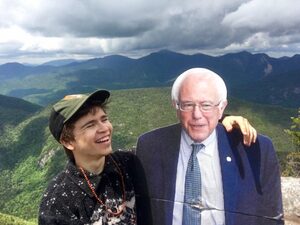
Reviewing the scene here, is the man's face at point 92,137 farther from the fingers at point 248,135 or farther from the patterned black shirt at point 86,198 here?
the fingers at point 248,135

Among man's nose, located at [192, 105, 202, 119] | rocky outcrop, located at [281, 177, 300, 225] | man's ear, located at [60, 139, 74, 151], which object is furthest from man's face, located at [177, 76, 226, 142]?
rocky outcrop, located at [281, 177, 300, 225]

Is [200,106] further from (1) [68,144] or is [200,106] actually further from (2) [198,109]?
(1) [68,144]

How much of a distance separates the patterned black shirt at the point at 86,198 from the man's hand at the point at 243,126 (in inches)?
39.5

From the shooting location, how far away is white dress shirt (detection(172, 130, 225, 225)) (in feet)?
10.3

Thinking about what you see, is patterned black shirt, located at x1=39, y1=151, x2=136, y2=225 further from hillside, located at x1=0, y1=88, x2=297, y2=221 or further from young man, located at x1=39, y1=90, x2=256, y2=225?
hillside, located at x1=0, y1=88, x2=297, y2=221

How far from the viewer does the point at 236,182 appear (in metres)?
3.13

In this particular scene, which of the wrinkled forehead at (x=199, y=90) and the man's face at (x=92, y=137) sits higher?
the wrinkled forehead at (x=199, y=90)

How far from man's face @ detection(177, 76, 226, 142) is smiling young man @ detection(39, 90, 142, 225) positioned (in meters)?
0.74

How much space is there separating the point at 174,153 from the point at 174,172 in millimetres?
165

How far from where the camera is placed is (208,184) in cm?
318

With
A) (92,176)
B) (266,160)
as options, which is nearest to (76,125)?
(92,176)

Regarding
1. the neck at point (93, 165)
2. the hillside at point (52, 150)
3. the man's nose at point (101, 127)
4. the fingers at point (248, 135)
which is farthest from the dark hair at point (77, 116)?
the hillside at point (52, 150)

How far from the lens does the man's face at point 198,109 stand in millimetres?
3068

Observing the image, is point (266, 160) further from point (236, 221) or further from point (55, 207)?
point (55, 207)
